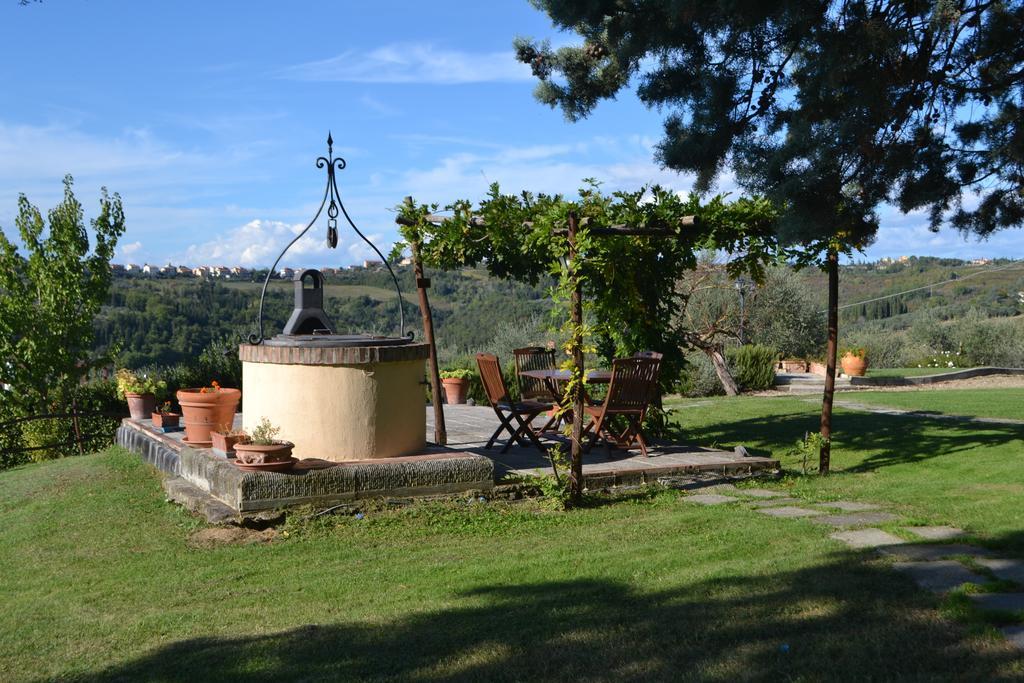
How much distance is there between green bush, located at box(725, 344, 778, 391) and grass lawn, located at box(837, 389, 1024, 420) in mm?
1676

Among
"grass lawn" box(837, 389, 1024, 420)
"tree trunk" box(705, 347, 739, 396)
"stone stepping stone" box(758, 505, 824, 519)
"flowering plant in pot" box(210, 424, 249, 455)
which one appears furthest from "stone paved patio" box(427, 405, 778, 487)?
"tree trunk" box(705, 347, 739, 396)

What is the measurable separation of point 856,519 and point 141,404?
8.31m

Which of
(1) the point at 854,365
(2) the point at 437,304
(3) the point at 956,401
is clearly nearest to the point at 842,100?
(3) the point at 956,401

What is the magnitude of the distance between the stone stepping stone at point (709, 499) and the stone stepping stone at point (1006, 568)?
2.34 m

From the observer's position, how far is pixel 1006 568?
4328mm

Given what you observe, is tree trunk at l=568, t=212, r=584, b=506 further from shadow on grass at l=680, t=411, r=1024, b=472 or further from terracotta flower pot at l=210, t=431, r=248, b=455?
shadow on grass at l=680, t=411, r=1024, b=472

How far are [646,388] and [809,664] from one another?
4.81m

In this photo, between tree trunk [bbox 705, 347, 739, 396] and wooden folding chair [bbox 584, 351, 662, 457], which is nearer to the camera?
wooden folding chair [bbox 584, 351, 662, 457]

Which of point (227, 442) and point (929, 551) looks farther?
point (227, 442)

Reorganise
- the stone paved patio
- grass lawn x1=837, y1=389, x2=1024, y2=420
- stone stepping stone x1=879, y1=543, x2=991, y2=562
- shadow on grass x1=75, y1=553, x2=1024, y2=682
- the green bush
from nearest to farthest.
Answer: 1. shadow on grass x1=75, y1=553, x2=1024, y2=682
2. stone stepping stone x1=879, y1=543, x2=991, y2=562
3. the stone paved patio
4. grass lawn x1=837, y1=389, x2=1024, y2=420
5. the green bush

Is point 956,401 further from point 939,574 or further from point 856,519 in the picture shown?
point 939,574

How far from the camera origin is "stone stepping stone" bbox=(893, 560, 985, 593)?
4.11 m

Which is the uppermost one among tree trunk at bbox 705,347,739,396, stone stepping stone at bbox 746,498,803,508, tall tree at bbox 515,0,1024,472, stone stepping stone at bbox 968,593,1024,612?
tall tree at bbox 515,0,1024,472

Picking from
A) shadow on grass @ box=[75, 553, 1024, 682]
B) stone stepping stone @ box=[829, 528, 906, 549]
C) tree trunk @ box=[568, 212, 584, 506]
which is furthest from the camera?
tree trunk @ box=[568, 212, 584, 506]
